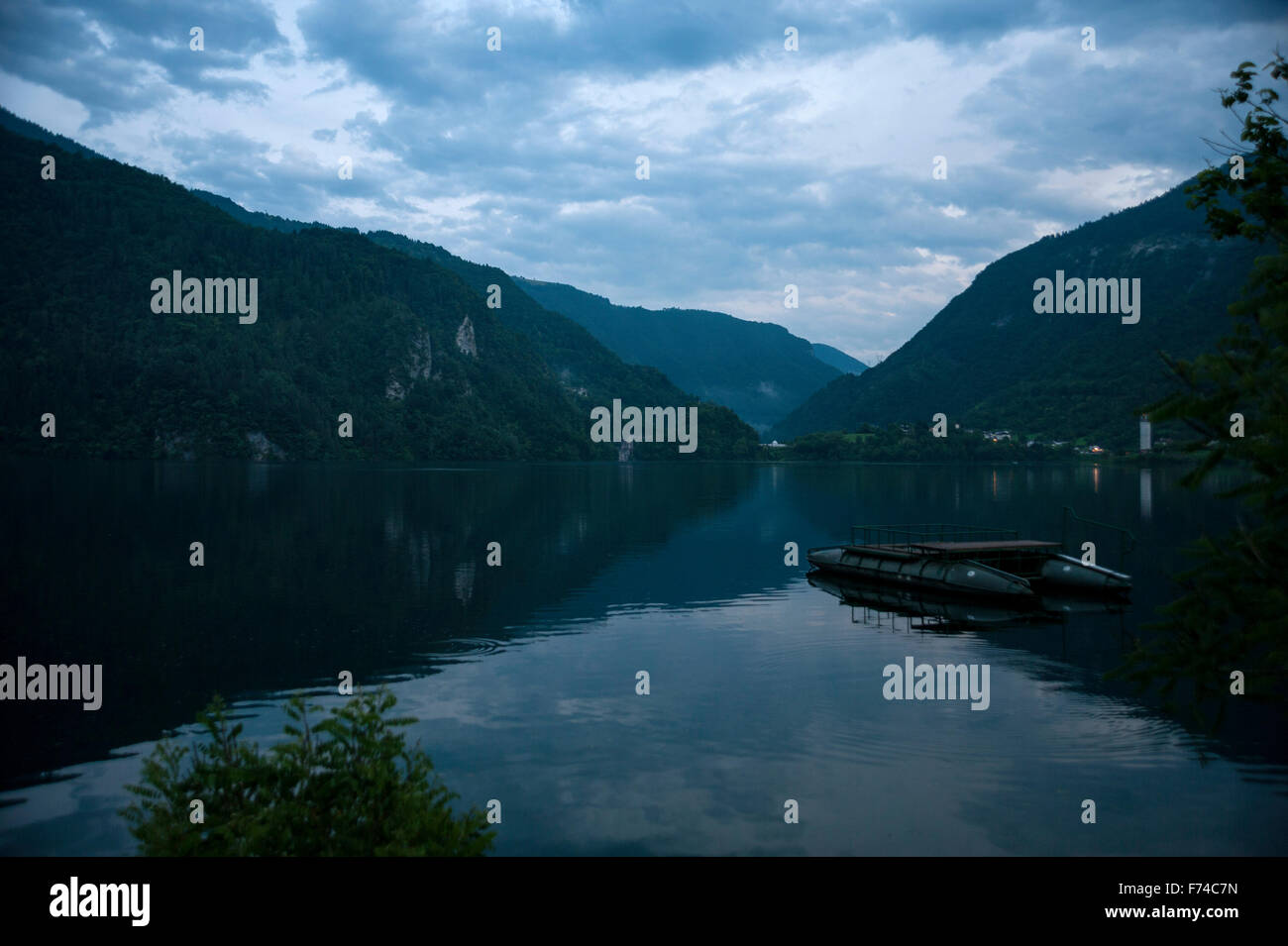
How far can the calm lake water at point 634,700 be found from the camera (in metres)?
21.2

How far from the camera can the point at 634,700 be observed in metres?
32.1

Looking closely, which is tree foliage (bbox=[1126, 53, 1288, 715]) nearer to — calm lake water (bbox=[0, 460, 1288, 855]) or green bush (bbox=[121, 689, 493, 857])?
calm lake water (bbox=[0, 460, 1288, 855])

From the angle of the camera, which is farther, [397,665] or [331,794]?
[397,665]

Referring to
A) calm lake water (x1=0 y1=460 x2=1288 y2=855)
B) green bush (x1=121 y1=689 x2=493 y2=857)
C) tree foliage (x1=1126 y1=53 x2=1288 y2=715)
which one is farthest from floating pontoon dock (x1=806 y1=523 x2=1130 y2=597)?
green bush (x1=121 y1=689 x2=493 y2=857)

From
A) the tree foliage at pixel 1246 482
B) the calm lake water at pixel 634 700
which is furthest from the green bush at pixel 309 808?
the tree foliage at pixel 1246 482

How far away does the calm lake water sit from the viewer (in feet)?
69.5

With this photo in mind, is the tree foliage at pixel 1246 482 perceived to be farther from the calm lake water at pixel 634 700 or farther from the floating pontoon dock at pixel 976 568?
the floating pontoon dock at pixel 976 568

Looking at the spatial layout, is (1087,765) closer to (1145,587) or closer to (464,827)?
(464,827)

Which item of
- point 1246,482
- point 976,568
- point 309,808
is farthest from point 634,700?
point 976,568

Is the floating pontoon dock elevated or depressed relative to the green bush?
depressed

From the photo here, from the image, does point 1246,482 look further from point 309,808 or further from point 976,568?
point 976,568
